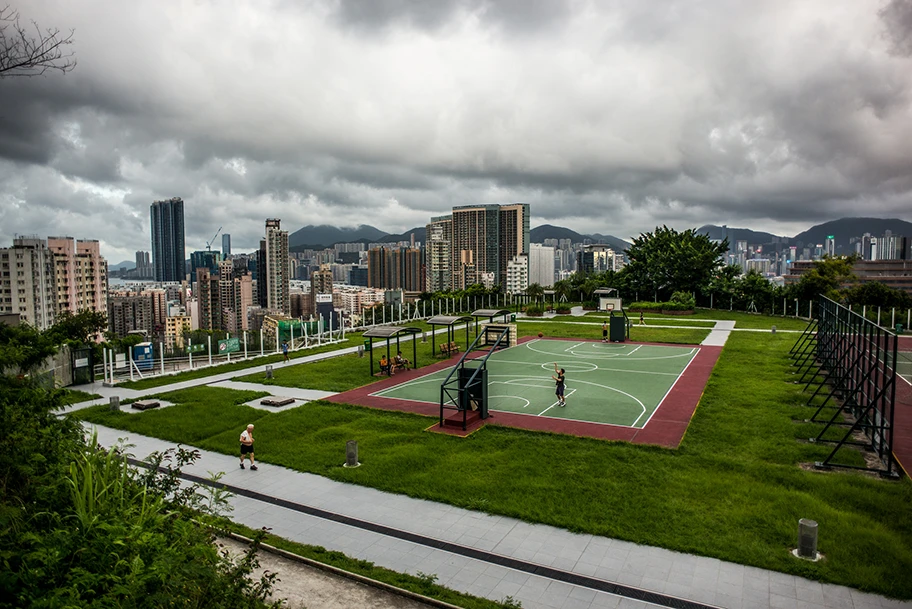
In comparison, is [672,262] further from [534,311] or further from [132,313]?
[132,313]

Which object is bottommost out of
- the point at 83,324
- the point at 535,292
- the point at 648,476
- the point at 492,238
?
the point at 648,476

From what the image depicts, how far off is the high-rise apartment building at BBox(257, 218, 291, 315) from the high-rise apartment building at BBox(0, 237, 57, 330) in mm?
72188

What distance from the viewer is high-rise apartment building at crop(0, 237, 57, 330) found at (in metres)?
58.8

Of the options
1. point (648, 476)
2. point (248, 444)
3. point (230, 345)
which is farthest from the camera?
point (230, 345)

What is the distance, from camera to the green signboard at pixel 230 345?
95.0ft

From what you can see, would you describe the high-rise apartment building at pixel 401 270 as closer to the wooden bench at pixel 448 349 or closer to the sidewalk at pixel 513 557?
the wooden bench at pixel 448 349

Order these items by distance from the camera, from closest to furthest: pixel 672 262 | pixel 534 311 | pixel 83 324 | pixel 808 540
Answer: pixel 808 540
pixel 83 324
pixel 534 311
pixel 672 262

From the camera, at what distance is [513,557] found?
945 cm

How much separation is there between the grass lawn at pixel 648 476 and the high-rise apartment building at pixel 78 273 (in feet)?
216

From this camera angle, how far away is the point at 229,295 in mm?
136250

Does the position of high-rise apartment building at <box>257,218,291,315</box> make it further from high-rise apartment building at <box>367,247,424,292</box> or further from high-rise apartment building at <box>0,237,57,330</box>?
high-rise apartment building at <box>0,237,57,330</box>

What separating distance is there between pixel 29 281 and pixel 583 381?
64909 mm

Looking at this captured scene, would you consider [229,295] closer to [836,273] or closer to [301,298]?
[301,298]

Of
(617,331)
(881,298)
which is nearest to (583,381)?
(617,331)
